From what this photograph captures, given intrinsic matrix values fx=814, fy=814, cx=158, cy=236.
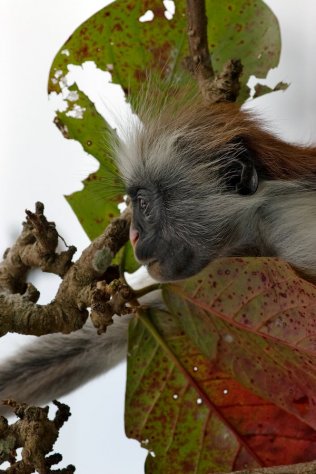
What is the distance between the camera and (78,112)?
6.21 ft

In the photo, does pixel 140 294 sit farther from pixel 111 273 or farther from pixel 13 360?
pixel 13 360

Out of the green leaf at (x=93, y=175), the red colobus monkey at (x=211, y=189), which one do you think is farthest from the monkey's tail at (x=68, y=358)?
the red colobus monkey at (x=211, y=189)

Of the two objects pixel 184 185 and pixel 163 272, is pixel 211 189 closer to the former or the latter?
pixel 184 185

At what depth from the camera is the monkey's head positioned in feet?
5.65

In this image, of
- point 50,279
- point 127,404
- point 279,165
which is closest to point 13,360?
point 50,279

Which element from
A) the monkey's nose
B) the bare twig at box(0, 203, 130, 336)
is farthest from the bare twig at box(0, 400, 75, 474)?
the monkey's nose

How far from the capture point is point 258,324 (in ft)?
4.59

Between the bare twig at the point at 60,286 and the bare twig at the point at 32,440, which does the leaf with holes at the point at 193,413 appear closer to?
the bare twig at the point at 60,286

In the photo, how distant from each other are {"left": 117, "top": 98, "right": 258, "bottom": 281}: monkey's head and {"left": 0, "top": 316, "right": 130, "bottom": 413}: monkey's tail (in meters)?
0.56

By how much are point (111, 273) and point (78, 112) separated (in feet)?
1.43

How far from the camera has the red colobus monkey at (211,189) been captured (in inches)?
67.0

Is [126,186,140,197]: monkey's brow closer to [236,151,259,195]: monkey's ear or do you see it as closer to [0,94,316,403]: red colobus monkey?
[0,94,316,403]: red colobus monkey

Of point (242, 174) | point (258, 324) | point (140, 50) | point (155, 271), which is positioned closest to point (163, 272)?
point (155, 271)

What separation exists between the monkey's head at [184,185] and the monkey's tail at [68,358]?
565mm
